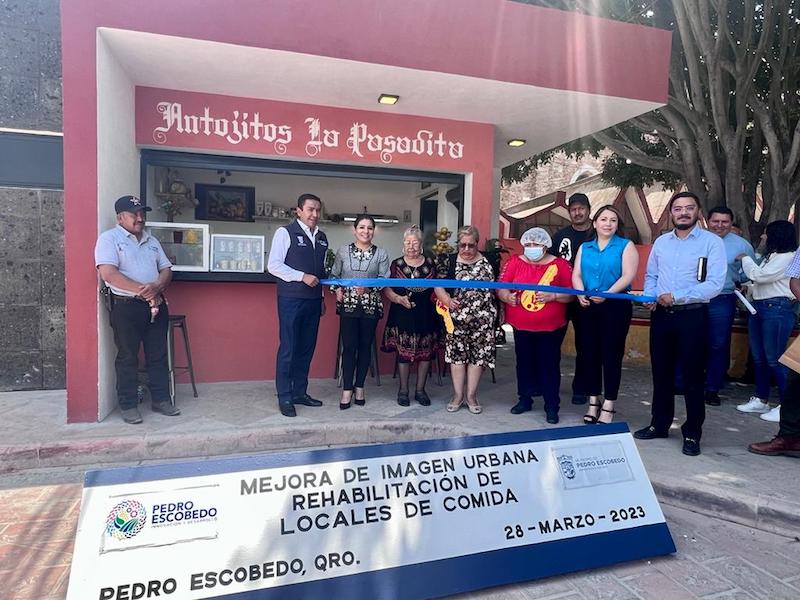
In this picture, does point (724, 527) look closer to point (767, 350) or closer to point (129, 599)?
point (767, 350)

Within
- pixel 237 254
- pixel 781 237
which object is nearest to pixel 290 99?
pixel 237 254

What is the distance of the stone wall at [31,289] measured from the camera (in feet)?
17.4

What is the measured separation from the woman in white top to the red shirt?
83.2 inches

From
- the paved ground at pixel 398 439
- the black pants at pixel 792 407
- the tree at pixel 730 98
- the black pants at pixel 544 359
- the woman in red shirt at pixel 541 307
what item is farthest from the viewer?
the tree at pixel 730 98

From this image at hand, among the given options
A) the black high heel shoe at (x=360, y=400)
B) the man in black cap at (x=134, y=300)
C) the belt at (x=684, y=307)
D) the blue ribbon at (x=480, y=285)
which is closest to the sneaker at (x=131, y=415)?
the man in black cap at (x=134, y=300)

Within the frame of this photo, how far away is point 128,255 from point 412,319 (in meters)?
2.42

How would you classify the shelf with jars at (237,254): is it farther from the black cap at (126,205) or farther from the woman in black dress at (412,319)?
the woman in black dress at (412,319)

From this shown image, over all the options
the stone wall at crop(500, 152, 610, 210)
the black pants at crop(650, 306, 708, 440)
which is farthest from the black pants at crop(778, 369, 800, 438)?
the stone wall at crop(500, 152, 610, 210)

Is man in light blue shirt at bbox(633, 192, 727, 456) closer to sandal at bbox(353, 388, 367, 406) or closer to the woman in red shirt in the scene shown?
the woman in red shirt

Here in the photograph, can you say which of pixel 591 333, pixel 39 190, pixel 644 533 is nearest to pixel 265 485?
pixel 644 533

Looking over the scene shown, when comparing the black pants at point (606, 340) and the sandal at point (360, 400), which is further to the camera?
the sandal at point (360, 400)

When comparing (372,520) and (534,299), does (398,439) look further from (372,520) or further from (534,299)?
(372,520)

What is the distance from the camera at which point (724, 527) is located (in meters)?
3.26

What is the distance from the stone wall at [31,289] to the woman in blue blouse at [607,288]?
16.6ft
